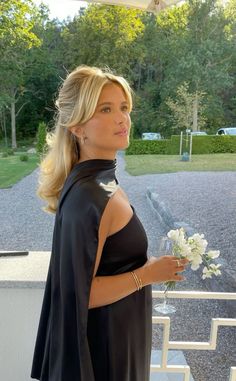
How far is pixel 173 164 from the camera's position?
698 centimetres

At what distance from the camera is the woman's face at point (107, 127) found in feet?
1.95

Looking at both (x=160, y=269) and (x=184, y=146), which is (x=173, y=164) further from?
(x=160, y=269)

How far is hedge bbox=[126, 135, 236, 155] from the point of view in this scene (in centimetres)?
570

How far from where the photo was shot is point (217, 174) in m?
6.58

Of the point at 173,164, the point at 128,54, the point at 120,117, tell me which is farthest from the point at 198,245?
the point at 173,164

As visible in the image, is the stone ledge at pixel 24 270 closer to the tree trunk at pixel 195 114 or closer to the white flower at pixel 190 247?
the white flower at pixel 190 247

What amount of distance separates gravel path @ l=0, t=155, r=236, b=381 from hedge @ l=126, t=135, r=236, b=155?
0.42 m

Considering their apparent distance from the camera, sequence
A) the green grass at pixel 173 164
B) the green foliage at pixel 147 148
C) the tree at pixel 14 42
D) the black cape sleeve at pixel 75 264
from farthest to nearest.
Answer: the green grass at pixel 173 164
the green foliage at pixel 147 148
the tree at pixel 14 42
the black cape sleeve at pixel 75 264

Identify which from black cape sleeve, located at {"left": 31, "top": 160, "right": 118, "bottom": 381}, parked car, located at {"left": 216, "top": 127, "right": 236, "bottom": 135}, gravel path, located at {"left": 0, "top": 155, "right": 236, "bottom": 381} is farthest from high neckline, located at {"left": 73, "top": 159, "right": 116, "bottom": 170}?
parked car, located at {"left": 216, "top": 127, "right": 236, "bottom": 135}

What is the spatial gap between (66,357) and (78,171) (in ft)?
0.93

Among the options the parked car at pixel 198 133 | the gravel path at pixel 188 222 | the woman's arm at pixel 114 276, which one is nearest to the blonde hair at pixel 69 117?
the woman's arm at pixel 114 276

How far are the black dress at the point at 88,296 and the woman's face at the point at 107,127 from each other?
0.08 ft

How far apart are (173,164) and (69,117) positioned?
6.49 meters

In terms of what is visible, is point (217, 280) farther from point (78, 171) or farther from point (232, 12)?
point (232, 12)
